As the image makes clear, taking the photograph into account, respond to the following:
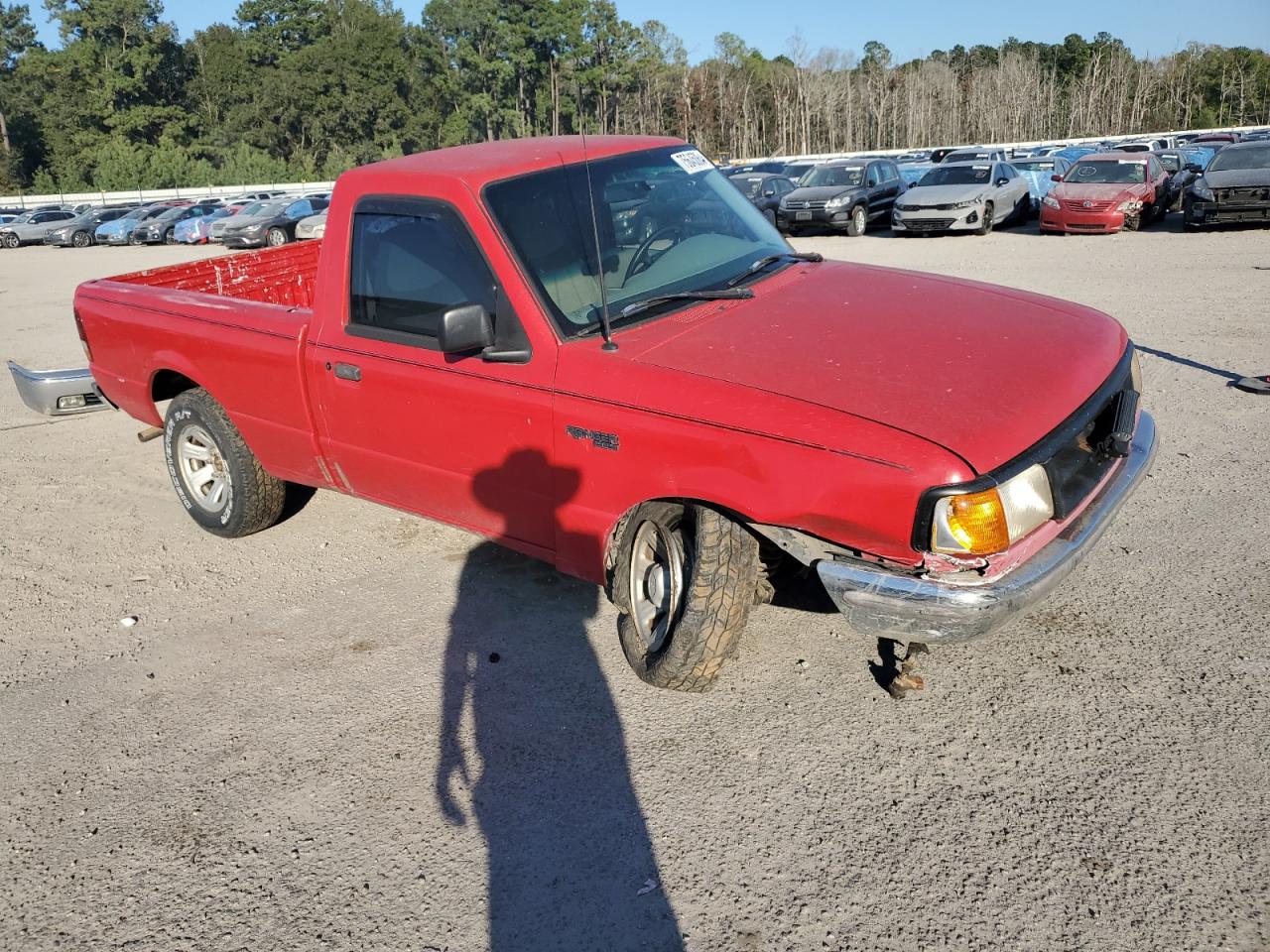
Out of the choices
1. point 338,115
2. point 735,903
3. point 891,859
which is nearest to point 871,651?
point 891,859

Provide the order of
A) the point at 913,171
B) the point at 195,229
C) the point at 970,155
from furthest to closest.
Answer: the point at 195,229
the point at 970,155
the point at 913,171

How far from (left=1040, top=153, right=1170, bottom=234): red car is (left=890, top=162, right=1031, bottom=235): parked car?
51.6 inches

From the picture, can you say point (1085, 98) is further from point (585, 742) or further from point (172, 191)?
point (585, 742)

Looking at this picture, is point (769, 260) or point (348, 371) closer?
point (348, 371)

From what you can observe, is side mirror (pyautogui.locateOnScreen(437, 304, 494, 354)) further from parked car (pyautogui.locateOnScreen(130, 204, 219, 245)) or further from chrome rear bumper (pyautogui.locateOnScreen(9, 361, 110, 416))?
parked car (pyautogui.locateOnScreen(130, 204, 219, 245))

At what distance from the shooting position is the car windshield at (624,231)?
12.7 feet

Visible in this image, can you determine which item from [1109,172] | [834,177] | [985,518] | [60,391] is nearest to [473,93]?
[834,177]

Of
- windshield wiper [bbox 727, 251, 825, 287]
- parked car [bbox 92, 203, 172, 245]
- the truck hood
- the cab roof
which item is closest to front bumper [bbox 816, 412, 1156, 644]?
the truck hood

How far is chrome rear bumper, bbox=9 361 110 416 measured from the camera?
22.5 feet

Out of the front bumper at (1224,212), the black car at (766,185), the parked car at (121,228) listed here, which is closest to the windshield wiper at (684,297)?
the front bumper at (1224,212)

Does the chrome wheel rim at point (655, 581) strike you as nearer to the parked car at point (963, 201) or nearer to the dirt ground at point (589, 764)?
the dirt ground at point (589, 764)

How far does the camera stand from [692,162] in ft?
15.5

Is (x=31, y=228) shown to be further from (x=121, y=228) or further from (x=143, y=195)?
(x=143, y=195)

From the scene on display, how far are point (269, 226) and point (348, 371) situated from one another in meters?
27.6
